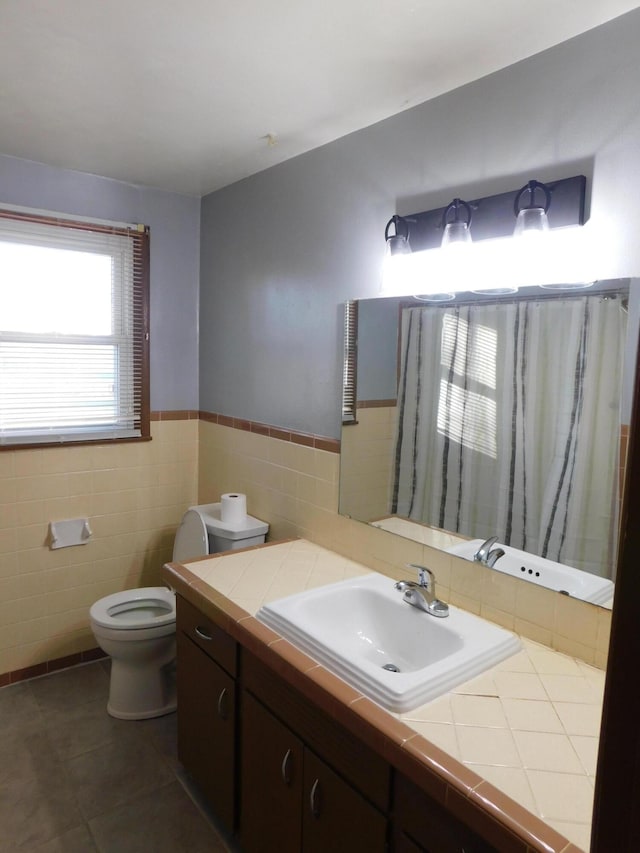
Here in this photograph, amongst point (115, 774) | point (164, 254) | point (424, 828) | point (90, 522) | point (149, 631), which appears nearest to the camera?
point (424, 828)

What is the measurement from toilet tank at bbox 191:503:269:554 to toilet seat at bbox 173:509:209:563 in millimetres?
35

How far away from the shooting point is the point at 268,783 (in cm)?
158

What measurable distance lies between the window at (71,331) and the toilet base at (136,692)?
43.8 inches

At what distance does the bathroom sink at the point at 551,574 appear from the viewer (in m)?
1.43

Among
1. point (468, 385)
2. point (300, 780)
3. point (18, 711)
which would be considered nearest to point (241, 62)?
point (468, 385)

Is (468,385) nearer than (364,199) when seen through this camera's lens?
Yes

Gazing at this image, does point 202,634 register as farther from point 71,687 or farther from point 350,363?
point 71,687

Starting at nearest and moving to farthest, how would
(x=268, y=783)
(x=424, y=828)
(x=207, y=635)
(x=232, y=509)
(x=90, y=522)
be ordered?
(x=424, y=828)
(x=268, y=783)
(x=207, y=635)
(x=232, y=509)
(x=90, y=522)

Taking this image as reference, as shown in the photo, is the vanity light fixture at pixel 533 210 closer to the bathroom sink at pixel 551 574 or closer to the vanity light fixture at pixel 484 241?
the vanity light fixture at pixel 484 241

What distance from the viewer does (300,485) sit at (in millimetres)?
2410

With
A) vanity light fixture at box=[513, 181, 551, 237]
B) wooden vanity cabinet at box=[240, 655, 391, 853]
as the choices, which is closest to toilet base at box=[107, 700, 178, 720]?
wooden vanity cabinet at box=[240, 655, 391, 853]

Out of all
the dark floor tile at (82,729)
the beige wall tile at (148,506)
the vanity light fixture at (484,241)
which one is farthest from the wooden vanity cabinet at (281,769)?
the vanity light fixture at (484,241)

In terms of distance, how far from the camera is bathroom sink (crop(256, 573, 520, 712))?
128 centimetres

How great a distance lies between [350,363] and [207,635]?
3.55ft
